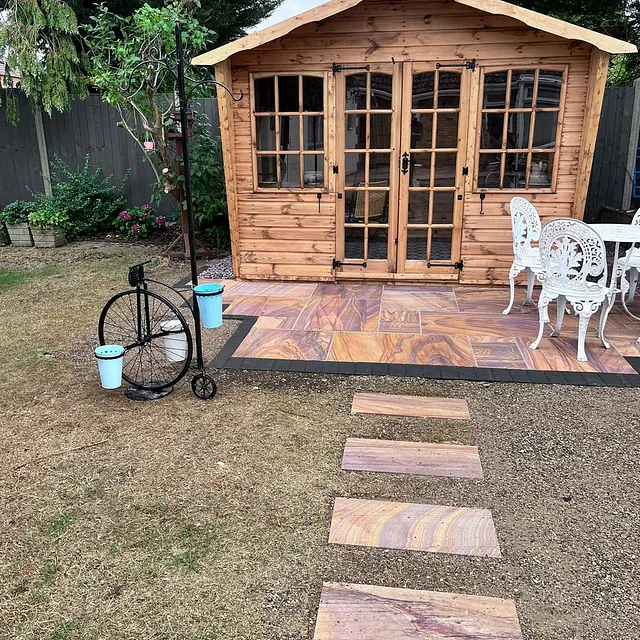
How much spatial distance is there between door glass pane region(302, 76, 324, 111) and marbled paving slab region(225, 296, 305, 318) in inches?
67.3

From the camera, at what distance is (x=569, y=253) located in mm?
3637

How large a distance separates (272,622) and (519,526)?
1006 mm

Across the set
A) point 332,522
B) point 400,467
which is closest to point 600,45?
point 400,467

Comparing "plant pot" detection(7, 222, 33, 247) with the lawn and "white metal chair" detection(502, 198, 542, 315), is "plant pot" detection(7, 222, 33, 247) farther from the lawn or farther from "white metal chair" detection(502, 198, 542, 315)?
"white metal chair" detection(502, 198, 542, 315)

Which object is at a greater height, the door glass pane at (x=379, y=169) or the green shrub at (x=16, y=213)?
the door glass pane at (x=379, y=169)

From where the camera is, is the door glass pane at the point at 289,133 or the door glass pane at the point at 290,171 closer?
the door glass pane at the point at 289,133

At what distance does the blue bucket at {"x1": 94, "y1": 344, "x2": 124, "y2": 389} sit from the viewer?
3.03 m

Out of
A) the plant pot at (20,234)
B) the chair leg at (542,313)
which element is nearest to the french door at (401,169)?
the chair leg at (542,313)

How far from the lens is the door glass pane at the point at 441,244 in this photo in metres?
5.46

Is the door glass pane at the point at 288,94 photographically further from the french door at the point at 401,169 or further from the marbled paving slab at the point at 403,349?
the marbled paving slab at the point at 403,349

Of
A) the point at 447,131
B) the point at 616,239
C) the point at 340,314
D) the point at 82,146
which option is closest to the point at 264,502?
the point at 340,314

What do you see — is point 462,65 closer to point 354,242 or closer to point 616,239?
point 354,242

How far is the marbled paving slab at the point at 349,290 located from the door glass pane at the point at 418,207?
0.69 meters

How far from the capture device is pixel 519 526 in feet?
7.43
